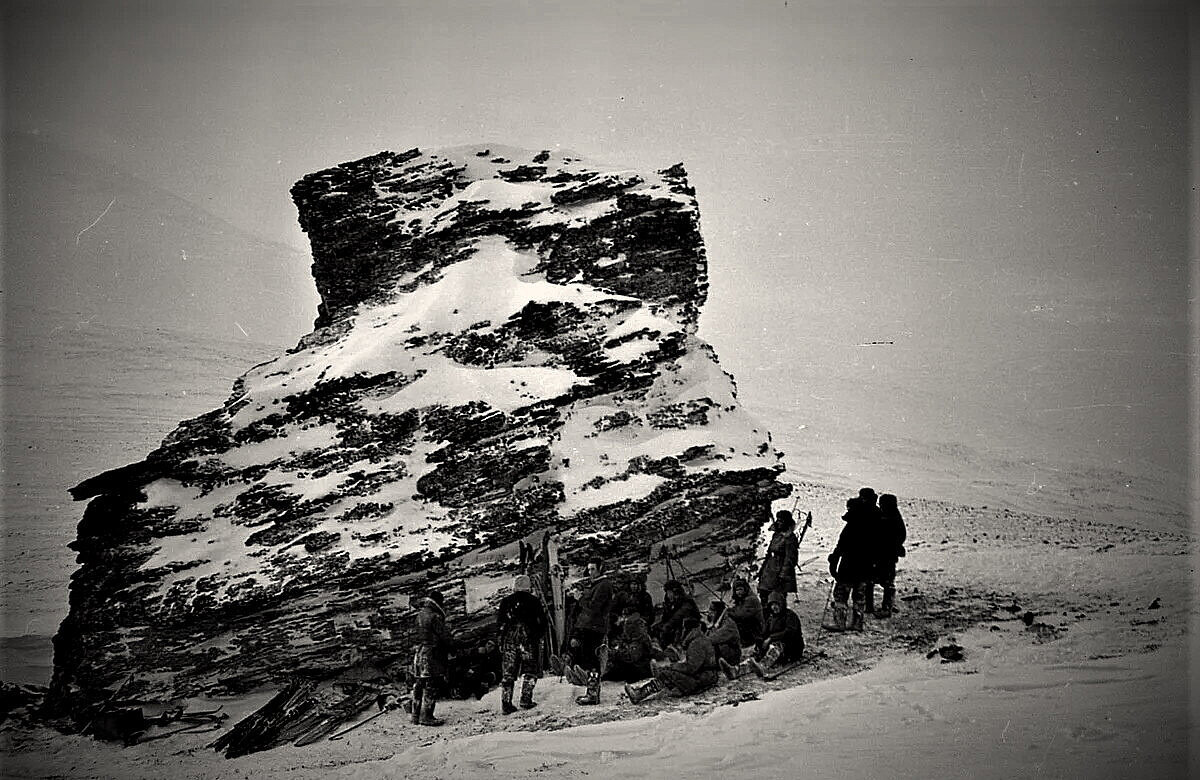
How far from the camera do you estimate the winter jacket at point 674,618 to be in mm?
9758

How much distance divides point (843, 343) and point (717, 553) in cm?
538

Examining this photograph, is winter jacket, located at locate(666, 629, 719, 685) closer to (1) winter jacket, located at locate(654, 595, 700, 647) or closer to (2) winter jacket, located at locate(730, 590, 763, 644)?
(1) winter jacket, located at locate(654, 595, 700, 647)

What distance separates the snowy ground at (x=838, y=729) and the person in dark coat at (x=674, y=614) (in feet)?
1.99

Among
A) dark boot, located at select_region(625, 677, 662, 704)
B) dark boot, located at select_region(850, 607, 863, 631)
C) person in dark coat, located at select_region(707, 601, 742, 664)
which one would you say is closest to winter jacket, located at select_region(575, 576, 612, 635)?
dark boot, located at select_region(625, 677, 662, 704)

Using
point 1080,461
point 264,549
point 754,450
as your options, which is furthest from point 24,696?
point 1080,461

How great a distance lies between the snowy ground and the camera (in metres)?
8.85

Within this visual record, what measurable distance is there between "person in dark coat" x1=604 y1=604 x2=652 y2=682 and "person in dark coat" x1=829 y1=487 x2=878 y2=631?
1932 millimetres

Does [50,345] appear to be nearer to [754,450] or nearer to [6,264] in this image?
[6,264]

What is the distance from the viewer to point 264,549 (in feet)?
31.4

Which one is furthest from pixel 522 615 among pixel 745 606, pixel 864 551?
pixel 864 551

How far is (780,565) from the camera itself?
10453mm

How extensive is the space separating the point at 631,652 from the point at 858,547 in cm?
237

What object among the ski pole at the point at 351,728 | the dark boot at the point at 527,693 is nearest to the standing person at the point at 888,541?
the dark boot at the point at 527,693

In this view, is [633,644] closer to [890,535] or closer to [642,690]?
[642,690]
